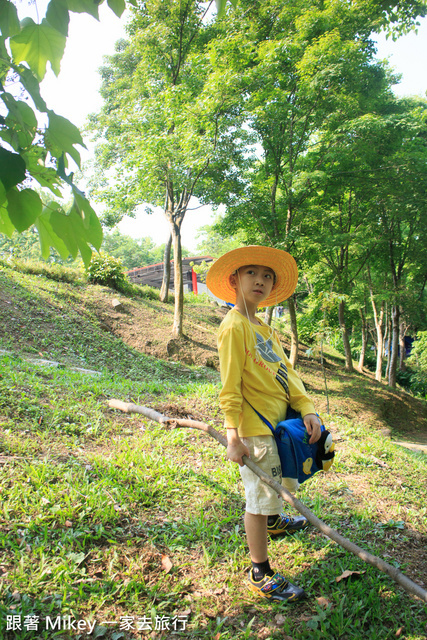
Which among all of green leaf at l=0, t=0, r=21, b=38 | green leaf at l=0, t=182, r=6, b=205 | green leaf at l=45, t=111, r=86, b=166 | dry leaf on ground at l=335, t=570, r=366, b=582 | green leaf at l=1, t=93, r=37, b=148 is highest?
green leaf at l=0, t=0, r=21, b=38

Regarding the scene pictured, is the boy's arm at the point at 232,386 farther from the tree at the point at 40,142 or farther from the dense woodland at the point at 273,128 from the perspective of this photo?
the dense woodland at the point at 273,128

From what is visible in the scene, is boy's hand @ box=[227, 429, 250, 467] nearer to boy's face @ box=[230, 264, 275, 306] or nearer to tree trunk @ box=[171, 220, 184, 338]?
boy's face @ box=[230, 264, 275, 306]

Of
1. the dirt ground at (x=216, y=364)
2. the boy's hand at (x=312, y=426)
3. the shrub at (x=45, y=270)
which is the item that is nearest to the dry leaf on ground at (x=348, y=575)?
the boy's hand at (x=312, y=426)

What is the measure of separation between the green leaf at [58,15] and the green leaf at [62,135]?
1.11 ft

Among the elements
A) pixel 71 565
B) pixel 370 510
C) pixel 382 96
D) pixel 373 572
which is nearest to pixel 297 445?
→ pixel 373 572

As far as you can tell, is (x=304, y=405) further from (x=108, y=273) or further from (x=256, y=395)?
(x=108, y=273)

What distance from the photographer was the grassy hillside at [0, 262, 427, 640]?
1.88 meters

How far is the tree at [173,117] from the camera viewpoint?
806 centimetres

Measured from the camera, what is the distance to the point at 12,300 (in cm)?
812

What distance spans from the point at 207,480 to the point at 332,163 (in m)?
9.43

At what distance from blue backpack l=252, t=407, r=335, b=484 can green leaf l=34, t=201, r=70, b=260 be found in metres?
1.37

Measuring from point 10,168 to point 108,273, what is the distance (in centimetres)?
1188

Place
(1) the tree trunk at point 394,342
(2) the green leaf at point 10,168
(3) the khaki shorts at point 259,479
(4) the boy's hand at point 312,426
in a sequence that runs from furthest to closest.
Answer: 1. (1) the tree trunk at point 394,342
2. (4) the boy's hand at point 312,426
3. (3) the khaki shorts at point 259,479
4. (2) the green leaf at point 10,168

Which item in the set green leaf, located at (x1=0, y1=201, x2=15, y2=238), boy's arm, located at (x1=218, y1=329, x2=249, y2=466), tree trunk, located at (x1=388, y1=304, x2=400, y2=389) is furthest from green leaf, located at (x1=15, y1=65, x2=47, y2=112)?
tree trunk, located at (x1=388, y1=304, x2=400, y2=389)
